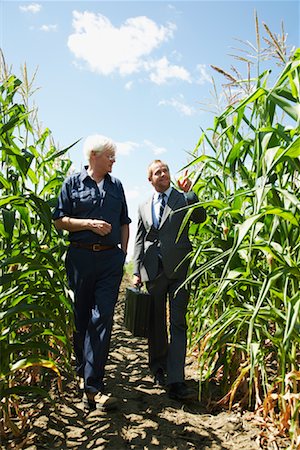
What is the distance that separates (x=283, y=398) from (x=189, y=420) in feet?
2.36

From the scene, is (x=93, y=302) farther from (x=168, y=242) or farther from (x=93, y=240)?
(x=168, y=242)

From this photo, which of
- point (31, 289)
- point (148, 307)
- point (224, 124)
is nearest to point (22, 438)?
point (31, 289)

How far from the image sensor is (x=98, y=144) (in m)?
2.69

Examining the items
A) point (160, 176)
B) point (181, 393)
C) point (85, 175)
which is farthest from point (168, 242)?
point (181, 393)

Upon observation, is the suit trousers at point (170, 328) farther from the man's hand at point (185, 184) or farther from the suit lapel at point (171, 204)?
the man's hand at point (185, 184)

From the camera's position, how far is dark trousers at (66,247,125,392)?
243cm

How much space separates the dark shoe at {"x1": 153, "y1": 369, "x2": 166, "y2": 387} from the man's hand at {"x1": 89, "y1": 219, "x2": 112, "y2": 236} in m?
1.07

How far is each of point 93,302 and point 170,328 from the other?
52 centimetres

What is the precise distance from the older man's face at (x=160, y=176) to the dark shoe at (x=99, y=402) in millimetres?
1318

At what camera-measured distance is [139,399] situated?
2.65m

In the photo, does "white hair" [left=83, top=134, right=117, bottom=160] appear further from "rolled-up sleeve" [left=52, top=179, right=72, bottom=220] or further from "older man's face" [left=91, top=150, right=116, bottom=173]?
"rolled-up sleeve" [left=52, top=179, right=72, bottom=220]

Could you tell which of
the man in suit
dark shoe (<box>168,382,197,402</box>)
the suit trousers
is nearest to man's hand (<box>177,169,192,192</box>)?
the man in suit

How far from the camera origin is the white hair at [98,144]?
2.69m

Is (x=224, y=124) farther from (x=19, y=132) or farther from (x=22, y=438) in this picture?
(x=22, y=438)
